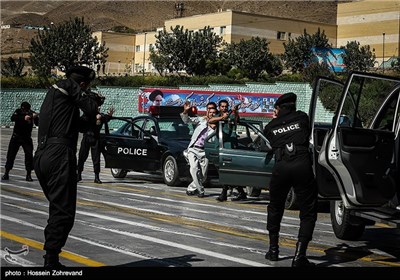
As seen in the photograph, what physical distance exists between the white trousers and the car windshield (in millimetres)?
2623

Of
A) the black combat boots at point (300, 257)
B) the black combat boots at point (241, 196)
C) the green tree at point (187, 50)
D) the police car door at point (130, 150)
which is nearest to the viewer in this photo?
the black combat boots at point (300, 257)

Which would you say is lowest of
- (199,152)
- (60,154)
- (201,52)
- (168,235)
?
(168,235)

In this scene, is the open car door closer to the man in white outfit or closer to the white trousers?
the man in white outfit

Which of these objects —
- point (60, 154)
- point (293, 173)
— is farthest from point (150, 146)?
point (60, 154)

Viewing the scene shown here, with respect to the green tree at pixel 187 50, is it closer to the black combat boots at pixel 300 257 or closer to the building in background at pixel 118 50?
the building in background at pixel 118 50

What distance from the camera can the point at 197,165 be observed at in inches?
614

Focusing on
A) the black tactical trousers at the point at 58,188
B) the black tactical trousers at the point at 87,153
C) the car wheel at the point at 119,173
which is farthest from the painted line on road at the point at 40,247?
the car wheel at the point at 119,173

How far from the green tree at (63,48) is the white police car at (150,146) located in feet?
205

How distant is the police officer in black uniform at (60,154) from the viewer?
7129 millimetres

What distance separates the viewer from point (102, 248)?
8984 millimetres

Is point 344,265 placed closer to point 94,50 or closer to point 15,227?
point 15,227

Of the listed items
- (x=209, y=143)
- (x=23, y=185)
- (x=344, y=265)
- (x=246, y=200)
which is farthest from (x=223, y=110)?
(x=344, y=265)

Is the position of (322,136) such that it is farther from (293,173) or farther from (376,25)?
(376,25)

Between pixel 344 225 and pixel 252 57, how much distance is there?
7433 cm
